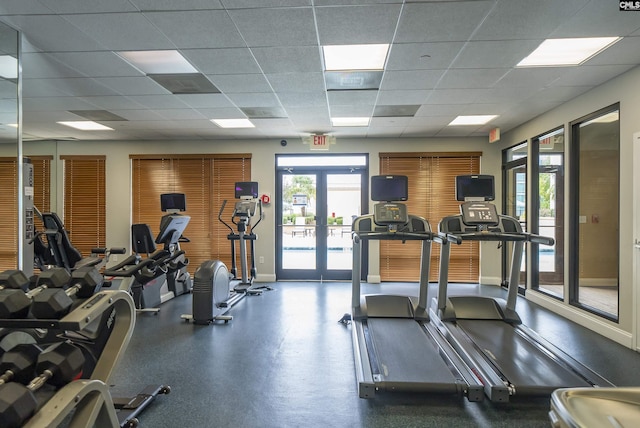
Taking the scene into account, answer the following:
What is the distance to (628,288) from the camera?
3.53m

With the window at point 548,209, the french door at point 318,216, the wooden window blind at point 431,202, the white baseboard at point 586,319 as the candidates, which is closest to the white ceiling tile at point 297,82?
the french door at point 318,216

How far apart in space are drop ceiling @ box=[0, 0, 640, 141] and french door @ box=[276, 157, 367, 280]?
154cm

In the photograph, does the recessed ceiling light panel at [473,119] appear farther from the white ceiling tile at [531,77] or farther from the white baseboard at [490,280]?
the white baseboard at [490,280]

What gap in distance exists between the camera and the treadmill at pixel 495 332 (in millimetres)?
2479

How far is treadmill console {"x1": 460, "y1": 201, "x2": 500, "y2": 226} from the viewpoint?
12.0 feet

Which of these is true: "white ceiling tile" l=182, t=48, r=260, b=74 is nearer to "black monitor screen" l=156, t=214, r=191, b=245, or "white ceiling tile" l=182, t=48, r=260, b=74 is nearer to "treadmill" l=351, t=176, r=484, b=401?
"treadmill" l=351, t=176, r=484, b=401

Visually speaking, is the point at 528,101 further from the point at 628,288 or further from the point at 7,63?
the point at 7,63

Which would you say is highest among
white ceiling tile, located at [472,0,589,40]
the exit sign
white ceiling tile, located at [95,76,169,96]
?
white ceiling tile, located at [472,0,589,40]

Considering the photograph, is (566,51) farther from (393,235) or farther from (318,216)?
(318,216)

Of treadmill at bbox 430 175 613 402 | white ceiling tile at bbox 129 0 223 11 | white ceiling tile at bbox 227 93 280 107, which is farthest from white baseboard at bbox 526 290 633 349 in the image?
white ceiling tile at bbox 129 0 223 11

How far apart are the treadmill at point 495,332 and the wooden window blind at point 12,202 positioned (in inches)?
180

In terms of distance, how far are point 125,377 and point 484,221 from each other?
3.89 m

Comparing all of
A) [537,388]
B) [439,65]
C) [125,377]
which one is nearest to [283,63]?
[439,65]

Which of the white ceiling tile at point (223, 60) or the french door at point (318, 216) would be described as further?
the french door at point (318, 216)
